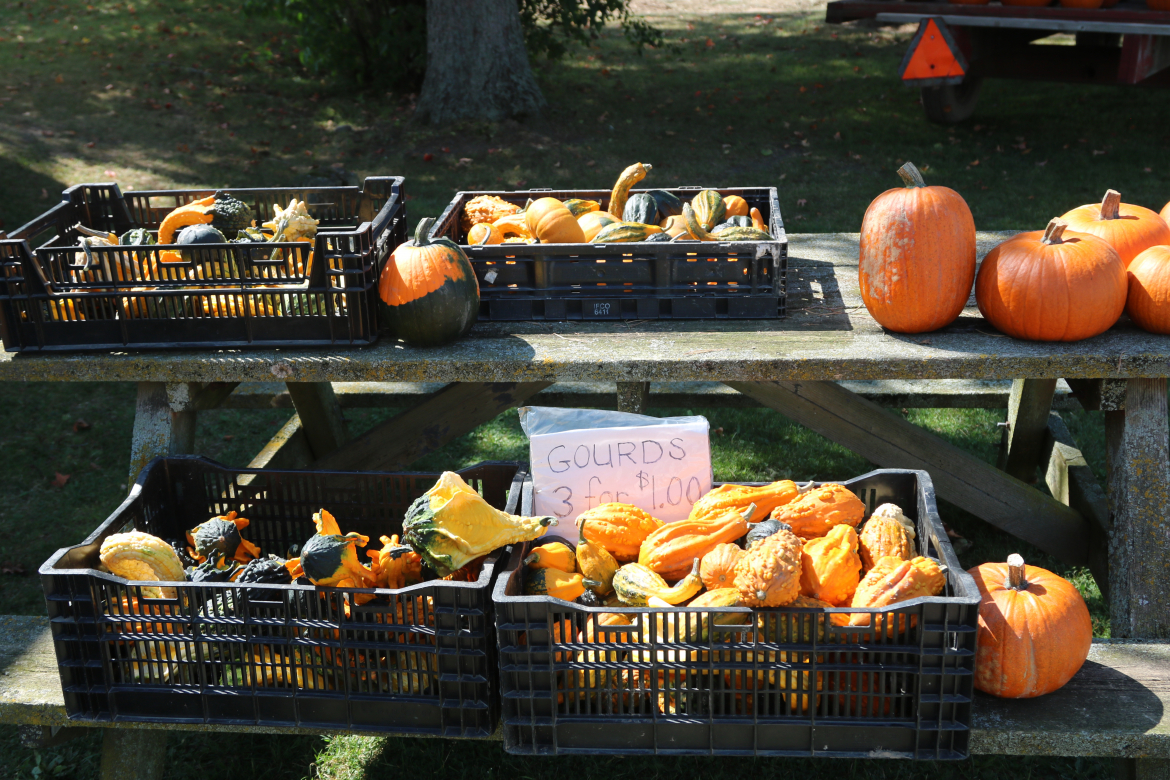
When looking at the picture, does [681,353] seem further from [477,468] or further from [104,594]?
[104,594]

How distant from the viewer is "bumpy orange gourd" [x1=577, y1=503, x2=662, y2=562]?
2.45 metres

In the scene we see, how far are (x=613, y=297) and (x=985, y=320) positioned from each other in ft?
3.70

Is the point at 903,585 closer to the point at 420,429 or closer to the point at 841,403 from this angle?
the point at 841,403

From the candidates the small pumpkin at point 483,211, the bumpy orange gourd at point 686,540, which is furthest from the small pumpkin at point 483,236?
the bumpy orange gourd at point 686,540

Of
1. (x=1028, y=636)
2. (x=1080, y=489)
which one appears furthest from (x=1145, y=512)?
(x=1028, y=636)

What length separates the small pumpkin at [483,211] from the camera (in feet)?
11.6

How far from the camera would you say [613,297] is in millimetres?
3107

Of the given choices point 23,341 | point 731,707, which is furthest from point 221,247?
point 731,707

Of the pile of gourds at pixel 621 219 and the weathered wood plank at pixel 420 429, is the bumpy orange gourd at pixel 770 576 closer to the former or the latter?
the pile of gourds at pixel 621 219

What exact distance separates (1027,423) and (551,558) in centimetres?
262

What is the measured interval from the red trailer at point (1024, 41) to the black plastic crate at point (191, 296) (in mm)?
6168

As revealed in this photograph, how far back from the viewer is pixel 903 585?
2.16 metres

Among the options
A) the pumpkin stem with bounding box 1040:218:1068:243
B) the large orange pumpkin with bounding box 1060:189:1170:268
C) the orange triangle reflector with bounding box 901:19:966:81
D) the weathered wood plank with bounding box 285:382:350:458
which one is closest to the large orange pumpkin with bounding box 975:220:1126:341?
the pumpkin stem with bounding box 1040:218:1068:243

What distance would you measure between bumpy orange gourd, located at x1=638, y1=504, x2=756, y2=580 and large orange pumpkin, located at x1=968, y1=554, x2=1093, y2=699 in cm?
54
